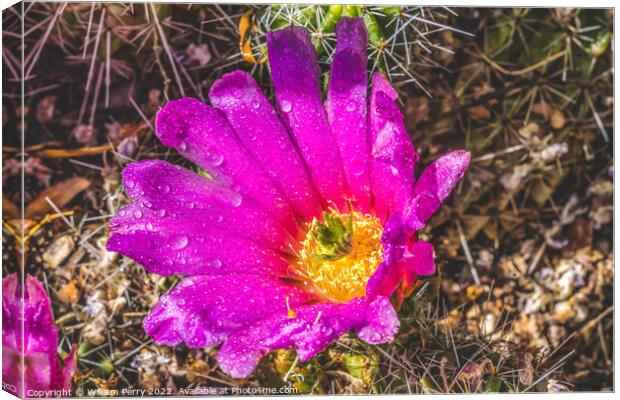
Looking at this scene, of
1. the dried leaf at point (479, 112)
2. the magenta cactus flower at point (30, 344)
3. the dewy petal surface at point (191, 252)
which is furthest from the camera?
the dried leaf at point (479, 112)

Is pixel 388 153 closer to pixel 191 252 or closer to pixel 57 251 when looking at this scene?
pixel 191 252

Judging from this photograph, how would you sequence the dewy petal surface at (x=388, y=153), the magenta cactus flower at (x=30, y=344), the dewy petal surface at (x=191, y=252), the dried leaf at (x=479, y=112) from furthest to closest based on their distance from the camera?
the dried leaf at (x=479, y=112), the magenta cactus flower at (x=30, y=344), the dewy petal surface at (x=191, y=252), the dewy petal surface at (x=388, y=153)

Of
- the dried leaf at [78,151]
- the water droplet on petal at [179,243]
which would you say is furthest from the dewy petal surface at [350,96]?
the dried leaf at [78,151]

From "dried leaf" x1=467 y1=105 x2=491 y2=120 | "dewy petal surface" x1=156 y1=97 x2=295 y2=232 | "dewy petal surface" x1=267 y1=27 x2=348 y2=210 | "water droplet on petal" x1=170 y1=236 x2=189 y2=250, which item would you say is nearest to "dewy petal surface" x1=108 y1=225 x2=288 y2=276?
"water droplet on petal" x1=170 y1=236 x2=189 y2=250

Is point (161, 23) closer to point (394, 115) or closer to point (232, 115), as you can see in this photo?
point (232, 115)

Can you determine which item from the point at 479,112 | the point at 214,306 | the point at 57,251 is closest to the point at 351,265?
the point at 214,306

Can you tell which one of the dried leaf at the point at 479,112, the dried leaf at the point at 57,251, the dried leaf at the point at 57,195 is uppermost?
the dried leaf at the point at 479,112

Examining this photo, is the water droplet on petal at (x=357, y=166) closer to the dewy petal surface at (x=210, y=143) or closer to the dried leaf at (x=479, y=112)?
the dewy petal surface at (x=210, y=143)
